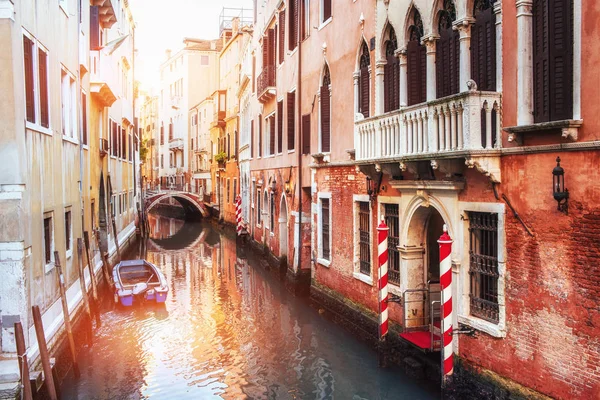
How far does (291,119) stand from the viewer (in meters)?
16.2

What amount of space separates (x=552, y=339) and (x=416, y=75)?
14.1ft

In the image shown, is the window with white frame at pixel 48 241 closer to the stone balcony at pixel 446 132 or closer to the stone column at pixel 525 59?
the stone balcony at pixel 446 132

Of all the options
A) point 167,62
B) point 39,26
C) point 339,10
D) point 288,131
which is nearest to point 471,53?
point 339,10

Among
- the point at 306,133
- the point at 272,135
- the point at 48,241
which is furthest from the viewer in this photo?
the point at 272,135

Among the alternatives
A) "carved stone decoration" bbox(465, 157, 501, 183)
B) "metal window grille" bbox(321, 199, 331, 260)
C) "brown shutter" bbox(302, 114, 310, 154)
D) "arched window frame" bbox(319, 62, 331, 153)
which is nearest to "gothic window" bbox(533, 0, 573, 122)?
"carved stone decoration" bbox(465, 157, 501, 183)

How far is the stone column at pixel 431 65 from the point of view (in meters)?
8.23

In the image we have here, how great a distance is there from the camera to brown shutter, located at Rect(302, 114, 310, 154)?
14243 mm

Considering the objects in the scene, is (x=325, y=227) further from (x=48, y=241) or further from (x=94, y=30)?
(x=94, y=30)

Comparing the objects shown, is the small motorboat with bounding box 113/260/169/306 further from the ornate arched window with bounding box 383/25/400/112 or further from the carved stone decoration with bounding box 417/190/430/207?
the carved stone decoration with bounding box 417/190/430/207

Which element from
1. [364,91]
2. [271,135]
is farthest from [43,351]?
[271,135]

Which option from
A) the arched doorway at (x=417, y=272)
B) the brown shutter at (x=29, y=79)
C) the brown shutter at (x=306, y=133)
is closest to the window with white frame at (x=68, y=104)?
the brown shutter at (x=29, y=79)

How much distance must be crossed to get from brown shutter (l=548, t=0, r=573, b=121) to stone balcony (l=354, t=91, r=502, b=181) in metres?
0.76

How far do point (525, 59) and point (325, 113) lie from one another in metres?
6.79

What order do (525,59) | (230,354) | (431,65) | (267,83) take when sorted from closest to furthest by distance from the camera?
(525,59)
(431,65)
(230,354)
(267,83)
